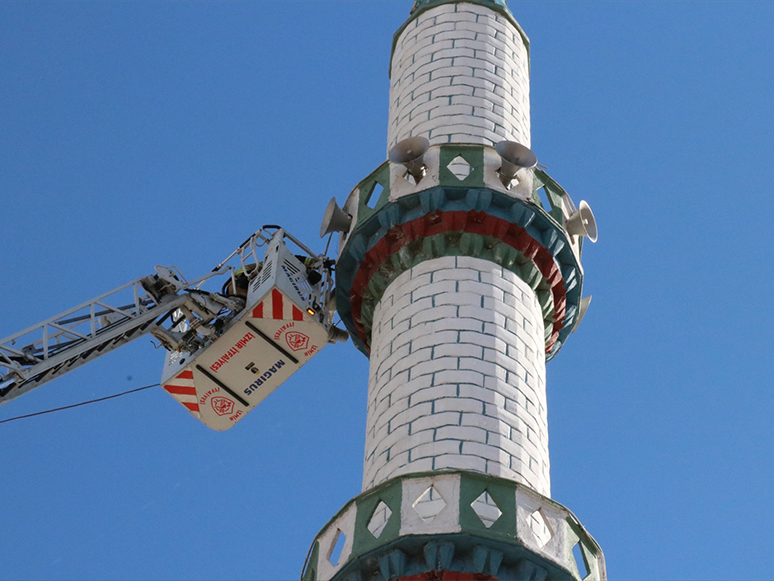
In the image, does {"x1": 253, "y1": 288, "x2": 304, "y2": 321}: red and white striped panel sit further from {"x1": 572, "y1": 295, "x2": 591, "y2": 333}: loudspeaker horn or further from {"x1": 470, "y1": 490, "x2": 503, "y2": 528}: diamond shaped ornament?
{"x1": 470, "y1": 490, "x2": 503, "y2": 528}: diamond shaped ornament

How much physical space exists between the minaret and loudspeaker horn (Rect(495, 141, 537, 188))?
0.03 meters

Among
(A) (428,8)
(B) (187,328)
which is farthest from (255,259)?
(A) (428,8)

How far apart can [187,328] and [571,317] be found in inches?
293

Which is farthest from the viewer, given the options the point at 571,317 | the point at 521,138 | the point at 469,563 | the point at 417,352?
the point at 521,138

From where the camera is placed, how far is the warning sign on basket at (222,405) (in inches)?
1134

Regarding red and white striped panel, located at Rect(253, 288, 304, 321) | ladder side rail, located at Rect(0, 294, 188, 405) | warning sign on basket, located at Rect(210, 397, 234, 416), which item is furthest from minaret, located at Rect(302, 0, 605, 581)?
ladder side rail, located at Rect(0, 294, 188, 405)

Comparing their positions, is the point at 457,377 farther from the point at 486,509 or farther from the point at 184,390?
the point at 184,390

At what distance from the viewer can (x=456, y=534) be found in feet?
63.5

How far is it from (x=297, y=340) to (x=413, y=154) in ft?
14.9

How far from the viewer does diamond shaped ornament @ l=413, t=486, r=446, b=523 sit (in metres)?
20.1

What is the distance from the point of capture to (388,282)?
82.3 feet

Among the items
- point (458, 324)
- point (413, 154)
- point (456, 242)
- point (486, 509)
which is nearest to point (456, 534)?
point (486, 509)

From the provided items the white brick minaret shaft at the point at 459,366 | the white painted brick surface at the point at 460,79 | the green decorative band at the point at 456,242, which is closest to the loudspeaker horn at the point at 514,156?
the green decorative band at the point at 456,242

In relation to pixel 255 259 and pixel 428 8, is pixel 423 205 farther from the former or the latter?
pixel 428 8
